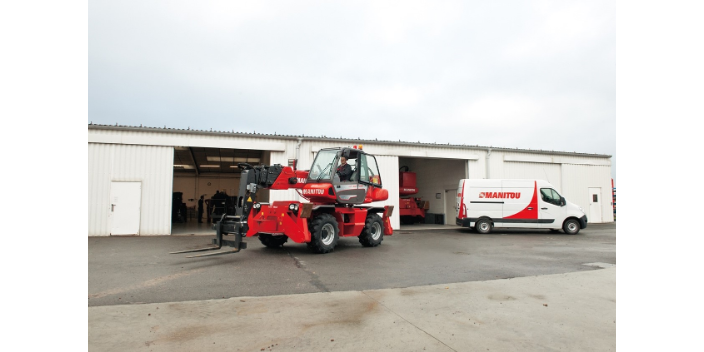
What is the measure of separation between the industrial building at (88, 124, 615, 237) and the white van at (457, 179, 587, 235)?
328 centimetres

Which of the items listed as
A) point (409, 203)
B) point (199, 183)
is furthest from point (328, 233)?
point (199, 183)

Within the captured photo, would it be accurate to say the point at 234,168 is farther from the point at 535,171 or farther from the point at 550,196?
the point at 550,196

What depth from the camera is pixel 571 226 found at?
1541cm

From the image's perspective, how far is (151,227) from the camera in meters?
14.2

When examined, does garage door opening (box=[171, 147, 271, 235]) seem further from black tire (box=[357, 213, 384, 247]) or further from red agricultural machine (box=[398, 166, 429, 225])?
black tire (box=[357, 213, 384, 247])

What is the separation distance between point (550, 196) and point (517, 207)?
4.42 ft

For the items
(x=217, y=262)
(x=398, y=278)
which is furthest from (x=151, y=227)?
(x=398, y=278)

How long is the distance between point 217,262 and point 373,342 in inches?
207

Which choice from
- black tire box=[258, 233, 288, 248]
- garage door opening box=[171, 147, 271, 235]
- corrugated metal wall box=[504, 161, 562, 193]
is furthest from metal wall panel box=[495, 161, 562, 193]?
garage door opening box=[171, 147, 271, 235]

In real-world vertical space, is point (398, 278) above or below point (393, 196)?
below

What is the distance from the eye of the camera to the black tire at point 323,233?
9273mm
